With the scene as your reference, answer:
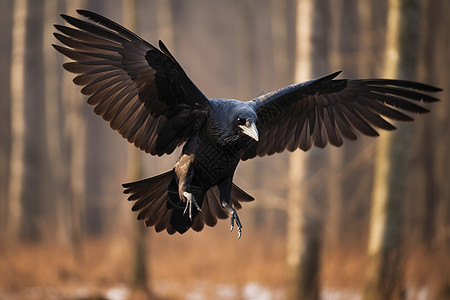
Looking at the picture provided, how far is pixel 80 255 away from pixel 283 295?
4278 mm

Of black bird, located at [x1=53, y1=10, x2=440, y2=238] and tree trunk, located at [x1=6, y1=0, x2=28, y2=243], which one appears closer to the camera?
black bird, located at [x1=53, y1=10, x2=440, y2=238]

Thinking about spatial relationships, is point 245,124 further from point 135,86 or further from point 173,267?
point 173,267

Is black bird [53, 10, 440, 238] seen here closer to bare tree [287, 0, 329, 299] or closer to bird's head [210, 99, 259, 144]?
bird's head [210, 99, 259, 144]

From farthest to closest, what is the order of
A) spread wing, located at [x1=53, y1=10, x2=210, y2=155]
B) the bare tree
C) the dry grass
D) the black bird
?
1. the dry grass
2. the bare tree
3. spread wing, located at [x1=53, y1=10, x2=210, y2=155]
4. the black bird

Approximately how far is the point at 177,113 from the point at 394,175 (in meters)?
3.71

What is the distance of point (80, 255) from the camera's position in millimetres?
10078

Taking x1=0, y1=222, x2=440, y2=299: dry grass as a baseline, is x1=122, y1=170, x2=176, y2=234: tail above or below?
above

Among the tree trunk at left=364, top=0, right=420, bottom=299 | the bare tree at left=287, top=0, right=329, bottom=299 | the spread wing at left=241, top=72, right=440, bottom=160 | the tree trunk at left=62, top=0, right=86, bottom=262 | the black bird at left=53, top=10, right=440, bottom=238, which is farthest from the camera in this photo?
the tree trunk at left=62, top=0, right=86, bottom=262

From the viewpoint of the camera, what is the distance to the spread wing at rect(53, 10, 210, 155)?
3.35 metres

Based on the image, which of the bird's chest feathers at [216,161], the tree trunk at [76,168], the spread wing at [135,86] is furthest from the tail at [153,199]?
the tree trunk at [76,168]

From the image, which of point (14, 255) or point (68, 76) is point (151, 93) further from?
point (68, 76)

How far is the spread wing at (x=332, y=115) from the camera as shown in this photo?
4.32m

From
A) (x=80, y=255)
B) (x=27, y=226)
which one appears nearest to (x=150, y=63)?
(x=80, y=255)

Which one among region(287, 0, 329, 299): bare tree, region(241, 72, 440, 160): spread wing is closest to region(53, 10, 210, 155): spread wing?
region(241, 72, 440, 160): spread wing
